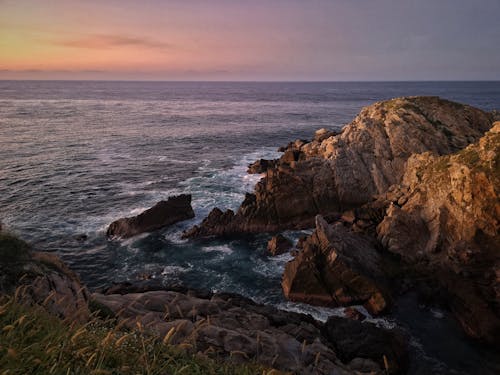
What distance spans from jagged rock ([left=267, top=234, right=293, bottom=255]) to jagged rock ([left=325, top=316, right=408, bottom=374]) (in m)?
11.6

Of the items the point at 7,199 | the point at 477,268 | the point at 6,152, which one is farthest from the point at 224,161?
the point at 477,268

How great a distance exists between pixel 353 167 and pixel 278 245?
14.7 m

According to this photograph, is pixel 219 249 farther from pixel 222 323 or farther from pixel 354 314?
pixel 222 323

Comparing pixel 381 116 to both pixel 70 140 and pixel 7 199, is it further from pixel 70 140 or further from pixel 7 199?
pixel 70 140

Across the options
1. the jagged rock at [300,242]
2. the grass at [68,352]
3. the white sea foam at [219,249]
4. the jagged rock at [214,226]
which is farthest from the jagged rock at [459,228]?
the grass at [68,352]

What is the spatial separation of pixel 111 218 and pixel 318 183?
24.3m

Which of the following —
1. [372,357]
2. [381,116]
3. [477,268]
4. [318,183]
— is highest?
[381,116]

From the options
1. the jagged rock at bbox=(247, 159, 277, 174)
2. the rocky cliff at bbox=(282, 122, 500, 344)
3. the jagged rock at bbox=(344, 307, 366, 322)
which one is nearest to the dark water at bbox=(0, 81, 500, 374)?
the jagged rock at bbox=(344, 307, 366, 322)

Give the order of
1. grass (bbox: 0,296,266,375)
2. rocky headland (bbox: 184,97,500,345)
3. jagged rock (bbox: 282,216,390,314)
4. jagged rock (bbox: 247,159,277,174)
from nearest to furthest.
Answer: grass (bbox: 0,296,266,375) < jagged rock (bbox: 282,216,390,314) < rocky headland (bbox: 184,97,500,345) < jagged rock (bbox: 247,159,277,174)

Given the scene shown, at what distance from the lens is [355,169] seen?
39.9 metres

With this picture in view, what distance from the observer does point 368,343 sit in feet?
62.5

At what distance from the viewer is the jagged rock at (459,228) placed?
77.1ft

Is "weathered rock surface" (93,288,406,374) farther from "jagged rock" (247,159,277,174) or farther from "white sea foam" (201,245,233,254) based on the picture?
"jagged rock" (247,159,277,174)

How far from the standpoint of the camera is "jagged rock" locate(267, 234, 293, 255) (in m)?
32.2
